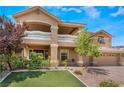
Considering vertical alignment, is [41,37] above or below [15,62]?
above

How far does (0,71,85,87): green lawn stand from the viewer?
10496mm

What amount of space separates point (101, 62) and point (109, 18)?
5329 millimetres

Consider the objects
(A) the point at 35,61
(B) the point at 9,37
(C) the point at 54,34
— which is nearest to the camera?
(B) the point at 9,37

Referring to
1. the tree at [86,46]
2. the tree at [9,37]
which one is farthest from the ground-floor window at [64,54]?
the tree at [9,37]

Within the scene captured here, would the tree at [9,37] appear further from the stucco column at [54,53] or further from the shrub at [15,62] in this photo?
the stucco column at [54,53]

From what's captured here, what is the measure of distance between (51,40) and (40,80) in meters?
5.20

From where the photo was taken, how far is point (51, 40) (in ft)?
51.0

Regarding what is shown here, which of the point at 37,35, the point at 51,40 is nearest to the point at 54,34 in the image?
the point at 51,40

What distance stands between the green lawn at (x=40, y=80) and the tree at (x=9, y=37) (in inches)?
64.5

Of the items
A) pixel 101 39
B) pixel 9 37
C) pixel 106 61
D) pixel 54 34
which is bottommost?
pixel 106 61

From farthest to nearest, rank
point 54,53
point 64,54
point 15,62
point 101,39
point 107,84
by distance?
point 101,39
point 64,54
point 54,53
point 15,62
point 107,84

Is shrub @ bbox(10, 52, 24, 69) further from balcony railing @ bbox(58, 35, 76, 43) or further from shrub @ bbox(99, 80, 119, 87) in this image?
shrub @ bbox(99, 80, 119, 87)

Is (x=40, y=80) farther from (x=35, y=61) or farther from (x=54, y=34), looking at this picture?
(x=54, y=34)

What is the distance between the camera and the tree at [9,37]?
1166 centimetres
